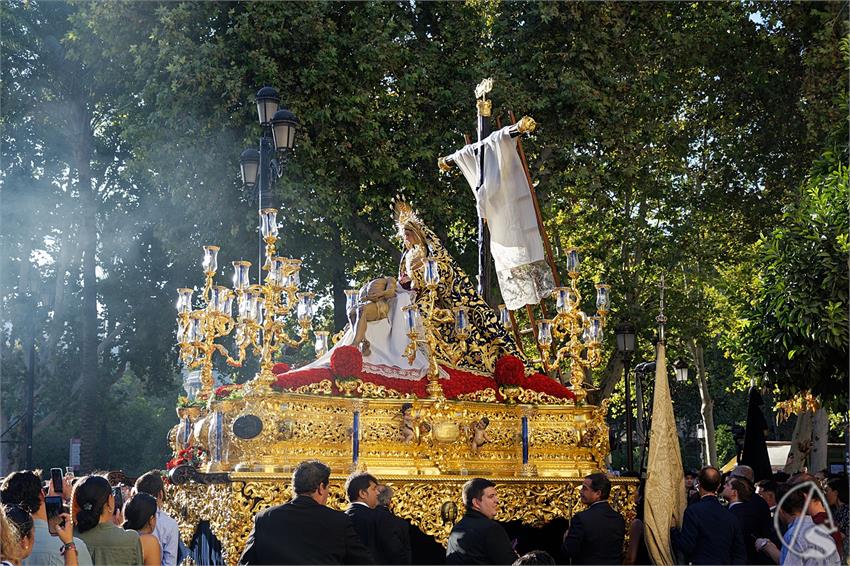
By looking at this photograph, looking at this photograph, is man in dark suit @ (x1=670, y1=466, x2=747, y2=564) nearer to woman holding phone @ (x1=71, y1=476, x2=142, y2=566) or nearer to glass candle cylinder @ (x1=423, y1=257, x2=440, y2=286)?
glass candle cylinder @ (x1=423, y1=257, x2=440, y2=286)

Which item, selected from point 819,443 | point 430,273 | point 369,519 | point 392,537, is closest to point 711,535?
point 392,537

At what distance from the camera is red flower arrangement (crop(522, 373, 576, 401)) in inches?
480

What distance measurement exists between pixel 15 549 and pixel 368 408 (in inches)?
232

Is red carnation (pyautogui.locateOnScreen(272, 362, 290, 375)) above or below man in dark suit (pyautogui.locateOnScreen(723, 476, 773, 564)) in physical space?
above

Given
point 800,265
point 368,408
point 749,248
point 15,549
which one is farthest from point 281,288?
point 749,248

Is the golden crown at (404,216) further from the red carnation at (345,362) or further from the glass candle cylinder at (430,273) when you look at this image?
the red carnation at (345,362)

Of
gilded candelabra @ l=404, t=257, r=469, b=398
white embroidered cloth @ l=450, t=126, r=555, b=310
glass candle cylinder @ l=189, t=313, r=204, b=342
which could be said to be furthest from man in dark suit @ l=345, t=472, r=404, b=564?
white embroidered cloth @ l=450, t=126, r=555, b=310

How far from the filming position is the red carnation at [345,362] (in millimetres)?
11031

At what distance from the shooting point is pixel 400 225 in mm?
13102

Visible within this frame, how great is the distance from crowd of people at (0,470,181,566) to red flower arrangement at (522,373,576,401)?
5743 mm

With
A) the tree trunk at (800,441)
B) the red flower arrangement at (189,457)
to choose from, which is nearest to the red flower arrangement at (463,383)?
the red flower arrangement at (189,457)

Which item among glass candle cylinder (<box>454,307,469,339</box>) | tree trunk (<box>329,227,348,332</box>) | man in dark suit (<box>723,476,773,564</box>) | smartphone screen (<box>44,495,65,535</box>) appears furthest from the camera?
tree trunk (<box>329,227,348,332</box>)

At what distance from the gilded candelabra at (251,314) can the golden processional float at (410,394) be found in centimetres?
2

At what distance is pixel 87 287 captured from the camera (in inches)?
1097
